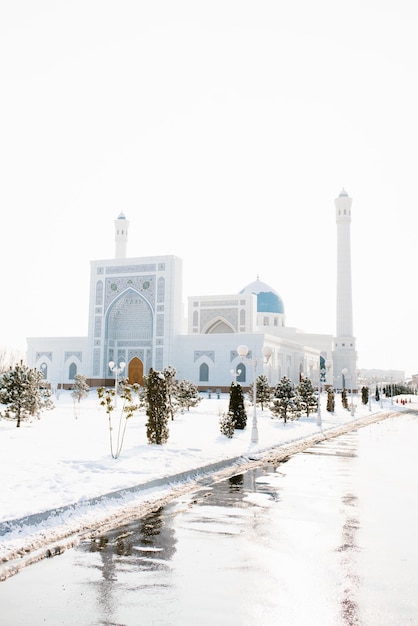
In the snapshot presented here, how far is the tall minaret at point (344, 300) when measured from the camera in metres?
61.3

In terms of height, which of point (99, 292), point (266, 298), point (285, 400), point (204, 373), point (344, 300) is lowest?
point (285, 400)

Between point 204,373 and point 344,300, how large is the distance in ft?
66.6

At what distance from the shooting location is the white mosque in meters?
49.2

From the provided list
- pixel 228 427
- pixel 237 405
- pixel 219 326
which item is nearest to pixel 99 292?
pixel 219 326

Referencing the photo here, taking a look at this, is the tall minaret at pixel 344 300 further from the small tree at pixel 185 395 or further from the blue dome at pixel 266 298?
the small tree at pixel 185 395

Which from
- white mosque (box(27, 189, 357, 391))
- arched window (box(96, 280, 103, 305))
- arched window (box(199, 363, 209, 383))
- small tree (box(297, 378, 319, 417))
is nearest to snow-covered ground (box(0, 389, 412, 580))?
small tree (box(297, 378, 319, 417))

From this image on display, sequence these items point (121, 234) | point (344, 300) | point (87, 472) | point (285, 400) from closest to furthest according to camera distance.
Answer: point (87, 472) < point (285, 400) < point (121, 234) < point (344, 300)

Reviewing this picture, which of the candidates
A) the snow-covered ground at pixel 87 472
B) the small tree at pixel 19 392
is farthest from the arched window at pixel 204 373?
the small tree at pixel 19 392

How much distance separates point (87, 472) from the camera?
33.8 feet

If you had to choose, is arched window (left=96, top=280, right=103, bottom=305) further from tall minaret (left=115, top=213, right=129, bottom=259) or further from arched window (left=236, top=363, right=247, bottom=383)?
arched window (left=236, top=363, right=247, bottom=383)

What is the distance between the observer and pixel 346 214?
2491 inches

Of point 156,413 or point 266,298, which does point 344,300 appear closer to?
point 266,298

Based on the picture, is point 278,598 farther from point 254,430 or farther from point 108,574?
point 254,430

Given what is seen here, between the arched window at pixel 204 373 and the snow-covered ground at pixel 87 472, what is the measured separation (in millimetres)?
29035
